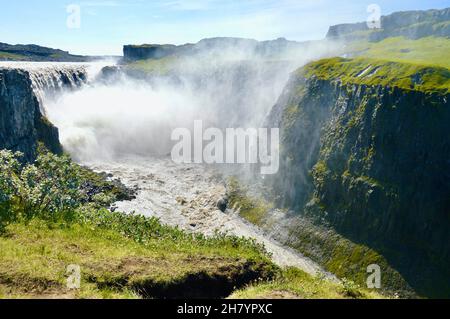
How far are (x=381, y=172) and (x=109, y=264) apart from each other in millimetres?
49625

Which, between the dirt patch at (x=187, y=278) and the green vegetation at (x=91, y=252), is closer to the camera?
the green vegetation at (x=91, y=252)

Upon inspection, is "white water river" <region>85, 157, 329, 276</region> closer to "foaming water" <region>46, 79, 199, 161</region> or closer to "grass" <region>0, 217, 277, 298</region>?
"foaming water" <region>46, 79, 199, 161</region>

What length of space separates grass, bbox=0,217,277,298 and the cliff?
49695mm

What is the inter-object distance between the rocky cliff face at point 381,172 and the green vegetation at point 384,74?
0.45 m

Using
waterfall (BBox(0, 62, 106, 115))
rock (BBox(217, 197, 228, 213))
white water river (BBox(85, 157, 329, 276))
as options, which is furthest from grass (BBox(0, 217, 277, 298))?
waterfall (BBox(0, 62, 106, 115))

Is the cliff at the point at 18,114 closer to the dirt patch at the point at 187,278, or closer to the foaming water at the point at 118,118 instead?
the foaming water at the point at 118,118

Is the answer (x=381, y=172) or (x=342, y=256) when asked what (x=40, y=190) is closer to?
(x=342, y=256)

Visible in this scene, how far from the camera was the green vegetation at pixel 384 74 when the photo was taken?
218 ft

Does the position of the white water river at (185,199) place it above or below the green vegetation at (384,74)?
below

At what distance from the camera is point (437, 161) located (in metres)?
61.1

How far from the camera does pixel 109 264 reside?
1126 inches

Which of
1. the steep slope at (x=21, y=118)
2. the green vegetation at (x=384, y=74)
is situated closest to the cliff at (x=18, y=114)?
the steep slope at (x=21, y=118)

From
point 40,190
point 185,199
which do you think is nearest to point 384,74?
point 185,199

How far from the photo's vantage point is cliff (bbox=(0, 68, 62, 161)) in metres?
75.8
